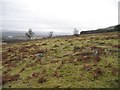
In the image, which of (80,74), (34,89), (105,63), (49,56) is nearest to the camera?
(34,89)

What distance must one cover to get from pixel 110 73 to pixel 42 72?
8.22m

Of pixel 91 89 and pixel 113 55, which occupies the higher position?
pixel 113 55

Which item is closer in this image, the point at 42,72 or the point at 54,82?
the point at 54,82

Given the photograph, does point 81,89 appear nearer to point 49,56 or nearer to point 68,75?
point 68,75

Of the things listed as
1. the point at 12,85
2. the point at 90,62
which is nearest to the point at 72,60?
the point at 90,62

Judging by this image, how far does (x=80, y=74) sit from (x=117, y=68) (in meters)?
4.15

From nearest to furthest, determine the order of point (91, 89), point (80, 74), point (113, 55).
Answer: point (91, 89) < point (80, 74) < point (113, 55)

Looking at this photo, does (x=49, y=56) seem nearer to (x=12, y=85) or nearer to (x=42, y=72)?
(x=42, y=72)

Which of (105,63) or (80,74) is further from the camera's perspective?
(105,63)

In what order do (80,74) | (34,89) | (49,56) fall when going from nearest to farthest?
1. (34,89)
2. (80,74)
3. (49,56)

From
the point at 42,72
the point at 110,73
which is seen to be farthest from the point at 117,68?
the point at 42,72

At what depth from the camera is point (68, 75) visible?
2417 cm

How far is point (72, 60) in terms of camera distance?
2884cm

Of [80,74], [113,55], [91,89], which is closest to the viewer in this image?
[91,89]
